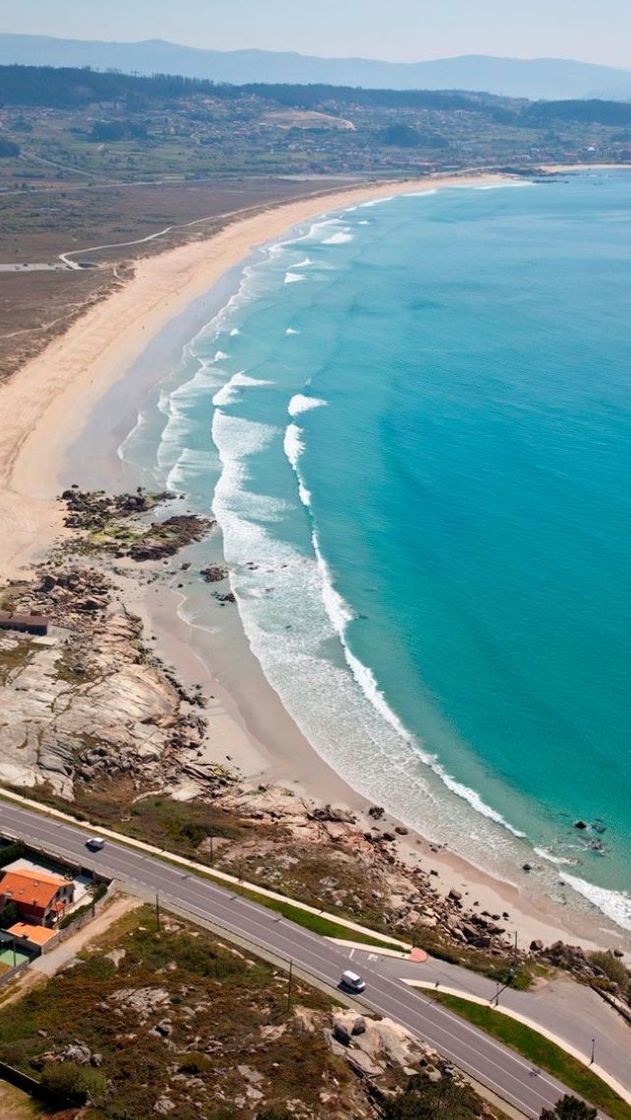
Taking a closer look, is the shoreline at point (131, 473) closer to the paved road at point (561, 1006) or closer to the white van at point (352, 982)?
the paved road at point (561, 1006)

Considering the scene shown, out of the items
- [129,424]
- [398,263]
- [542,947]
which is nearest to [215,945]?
[542,947]

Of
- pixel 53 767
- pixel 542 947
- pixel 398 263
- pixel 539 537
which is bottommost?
pixel 542 947

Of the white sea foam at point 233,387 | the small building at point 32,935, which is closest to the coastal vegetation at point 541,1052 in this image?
the small building at point 32,935

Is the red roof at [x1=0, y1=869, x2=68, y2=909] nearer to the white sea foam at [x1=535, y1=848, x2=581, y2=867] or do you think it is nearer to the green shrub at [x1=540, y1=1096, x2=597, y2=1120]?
the green shrub at [x1=540, y1=1096, x2=597, y2=1120]

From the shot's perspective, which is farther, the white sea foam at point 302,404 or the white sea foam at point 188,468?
the white sea foam at point 302,404

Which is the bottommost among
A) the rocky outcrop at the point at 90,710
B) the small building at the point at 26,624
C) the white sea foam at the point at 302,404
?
the rocky outcrop at the point at 90,710

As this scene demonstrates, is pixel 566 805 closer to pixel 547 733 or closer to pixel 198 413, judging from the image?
pixel 547 733

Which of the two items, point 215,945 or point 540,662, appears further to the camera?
point 540,662
